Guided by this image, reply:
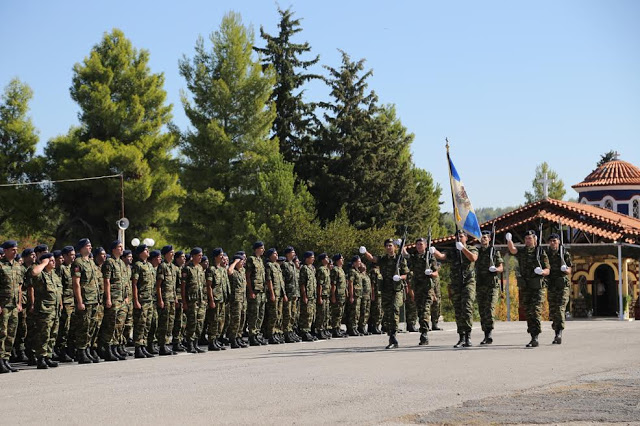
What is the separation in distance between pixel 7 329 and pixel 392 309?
650 centimetres

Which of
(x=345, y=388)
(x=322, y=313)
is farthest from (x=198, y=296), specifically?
(x=345, y=388)

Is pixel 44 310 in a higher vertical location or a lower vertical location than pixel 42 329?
higher

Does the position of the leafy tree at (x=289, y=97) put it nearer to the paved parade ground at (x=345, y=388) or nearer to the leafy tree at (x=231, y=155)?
the leafy tree at (x=231, y=155)

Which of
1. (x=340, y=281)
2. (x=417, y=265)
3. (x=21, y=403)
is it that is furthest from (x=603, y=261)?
(x=21, y=403)

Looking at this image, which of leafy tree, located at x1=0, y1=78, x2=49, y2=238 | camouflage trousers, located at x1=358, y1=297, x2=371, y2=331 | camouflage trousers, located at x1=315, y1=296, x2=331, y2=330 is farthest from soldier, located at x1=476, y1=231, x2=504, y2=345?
leafy tree, located at x1=0, y1=78, x2=49, y2=238

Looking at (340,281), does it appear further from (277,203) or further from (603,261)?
(277,203)

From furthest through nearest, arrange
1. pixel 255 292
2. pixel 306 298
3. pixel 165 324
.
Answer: pixel 306 298
pixel 255 292
pixel 165 324

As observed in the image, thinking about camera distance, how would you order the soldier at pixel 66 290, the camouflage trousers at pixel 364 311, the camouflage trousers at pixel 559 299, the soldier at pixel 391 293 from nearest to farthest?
the soldier at pixel 66 290 < the soldier at pixel 391 293 < the camouflage trousers at pixel 559 299 < the camouflage trousers at pixel 364 311

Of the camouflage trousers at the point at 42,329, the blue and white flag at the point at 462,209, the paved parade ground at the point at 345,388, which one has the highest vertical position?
the blue and white flag at the point at 462,209

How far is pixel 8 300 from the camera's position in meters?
13.7

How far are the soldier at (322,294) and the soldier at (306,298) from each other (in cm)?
35

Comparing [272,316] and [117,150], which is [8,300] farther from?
[117,150]

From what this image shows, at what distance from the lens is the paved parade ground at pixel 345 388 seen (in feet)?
29.4

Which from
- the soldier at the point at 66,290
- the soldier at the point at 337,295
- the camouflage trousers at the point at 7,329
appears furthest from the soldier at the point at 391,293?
the camouflage trousers at the point at 7,329
